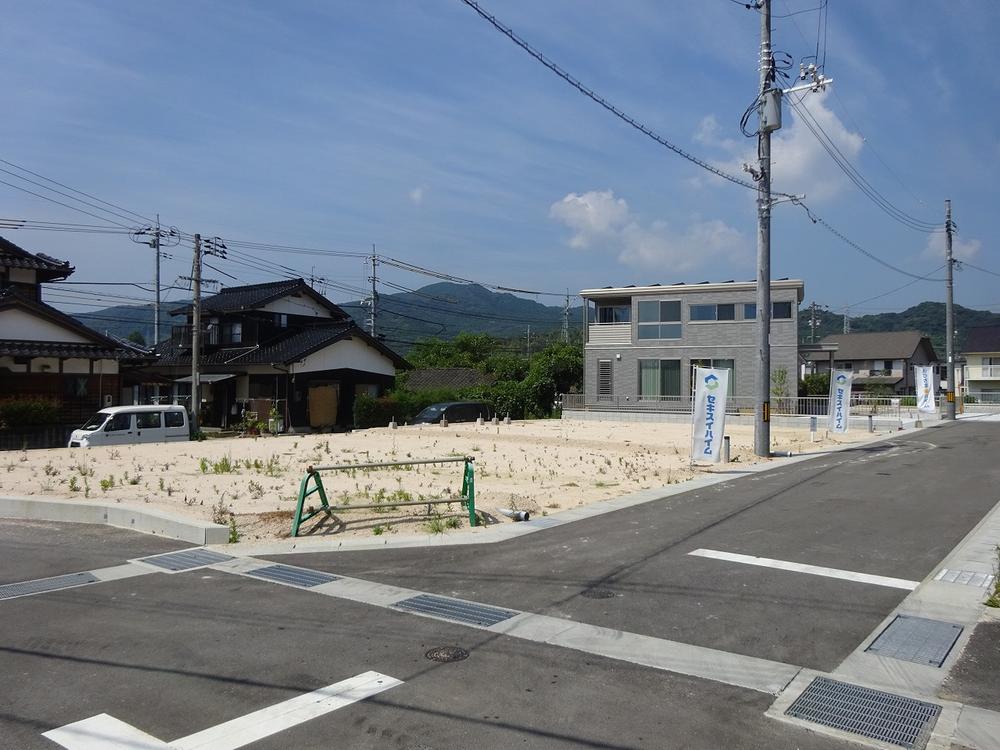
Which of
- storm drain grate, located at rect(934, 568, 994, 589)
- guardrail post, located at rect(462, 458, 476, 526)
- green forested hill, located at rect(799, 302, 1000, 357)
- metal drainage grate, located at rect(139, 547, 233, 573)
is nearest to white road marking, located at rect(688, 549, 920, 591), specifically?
storm drain grate, located at rect(934, 568, 994, 589)

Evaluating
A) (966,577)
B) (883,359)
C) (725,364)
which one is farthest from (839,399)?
(883,359)

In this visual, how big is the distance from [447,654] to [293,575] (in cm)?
290

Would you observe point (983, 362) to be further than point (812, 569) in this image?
Yes

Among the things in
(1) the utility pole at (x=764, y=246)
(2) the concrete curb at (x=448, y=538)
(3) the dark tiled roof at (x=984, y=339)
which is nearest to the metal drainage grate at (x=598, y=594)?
(2) the concrete curb at (x=448, y=538)

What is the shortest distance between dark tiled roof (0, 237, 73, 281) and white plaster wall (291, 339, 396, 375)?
32.9 feet

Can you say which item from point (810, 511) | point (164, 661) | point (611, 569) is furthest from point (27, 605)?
point (810, 511)

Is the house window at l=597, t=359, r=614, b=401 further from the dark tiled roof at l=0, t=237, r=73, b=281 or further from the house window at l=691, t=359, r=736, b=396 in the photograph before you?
the dark tiled roof at l=0, t=237, r=73, b=281

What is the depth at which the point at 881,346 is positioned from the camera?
66.9 metres

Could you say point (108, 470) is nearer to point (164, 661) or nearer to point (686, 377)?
point (164, 661)

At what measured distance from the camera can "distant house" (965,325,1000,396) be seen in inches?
2317

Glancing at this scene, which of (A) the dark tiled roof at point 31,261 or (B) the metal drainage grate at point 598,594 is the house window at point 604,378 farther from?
(B) the metal drainage grate at point 598,594

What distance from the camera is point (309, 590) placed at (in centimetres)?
688

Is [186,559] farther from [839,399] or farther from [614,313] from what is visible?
[614,313]

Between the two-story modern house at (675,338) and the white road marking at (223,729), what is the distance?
101 feet
